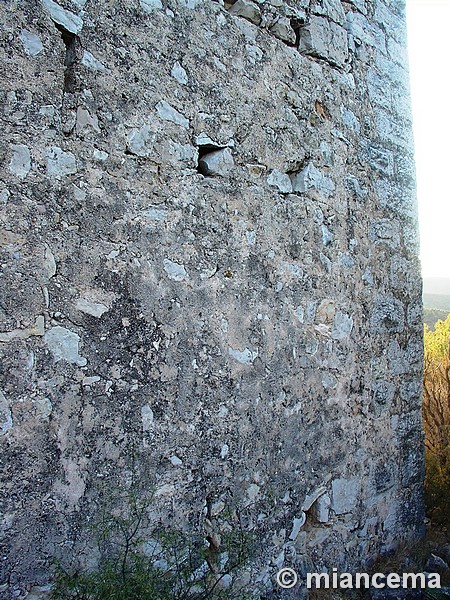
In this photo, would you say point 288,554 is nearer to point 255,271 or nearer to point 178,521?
Answer: point 178,521

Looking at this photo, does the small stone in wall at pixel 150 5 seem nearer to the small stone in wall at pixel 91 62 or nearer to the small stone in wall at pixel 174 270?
the small stone in wall at pixel 91 62

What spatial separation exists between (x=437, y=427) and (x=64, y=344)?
9.94 ft

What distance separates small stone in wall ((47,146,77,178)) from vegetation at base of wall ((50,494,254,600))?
47.5 inches

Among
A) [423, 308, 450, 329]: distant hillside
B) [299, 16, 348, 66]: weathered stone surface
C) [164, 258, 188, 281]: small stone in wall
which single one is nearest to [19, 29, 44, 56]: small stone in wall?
[164, 258, 188, 281]: small stone in wall

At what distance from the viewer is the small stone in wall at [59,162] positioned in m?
1.79

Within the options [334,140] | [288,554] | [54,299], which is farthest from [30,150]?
[288,554]

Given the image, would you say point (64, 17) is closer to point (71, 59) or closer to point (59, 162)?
point (71, 59)

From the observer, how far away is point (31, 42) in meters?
1.78

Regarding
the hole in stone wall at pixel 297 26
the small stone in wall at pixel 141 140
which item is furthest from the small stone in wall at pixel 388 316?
the small stone in wall at pixel 141 140

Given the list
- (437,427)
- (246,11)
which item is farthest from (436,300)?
(246,11)

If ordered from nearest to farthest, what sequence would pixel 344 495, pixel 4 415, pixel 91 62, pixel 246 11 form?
1. pixel 4 415
2. pixel 91 62
3. pixel 246 11
4. pixel 344 495

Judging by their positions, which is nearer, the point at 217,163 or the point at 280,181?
the point at 217,163

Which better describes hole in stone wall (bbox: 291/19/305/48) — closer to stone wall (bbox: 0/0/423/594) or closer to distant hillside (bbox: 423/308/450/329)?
stone wall (bbox: 0/0/423/594)

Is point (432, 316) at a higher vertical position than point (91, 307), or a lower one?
lower
